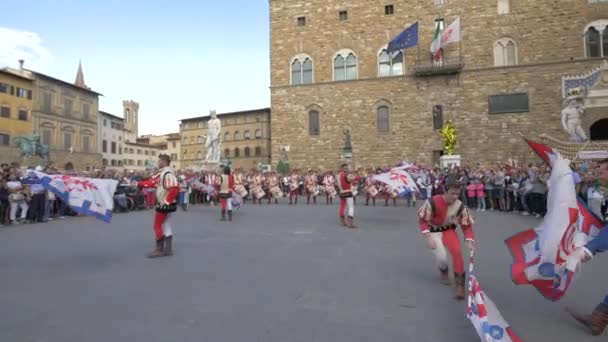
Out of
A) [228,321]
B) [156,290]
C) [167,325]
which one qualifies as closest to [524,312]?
[228,321]

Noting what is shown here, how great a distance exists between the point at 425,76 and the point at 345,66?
6474 millimetres

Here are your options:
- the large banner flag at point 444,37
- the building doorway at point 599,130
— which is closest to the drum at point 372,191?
the large banner flag at point 444,37

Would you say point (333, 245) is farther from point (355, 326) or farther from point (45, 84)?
point (45, 84)

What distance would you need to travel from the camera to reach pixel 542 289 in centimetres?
400

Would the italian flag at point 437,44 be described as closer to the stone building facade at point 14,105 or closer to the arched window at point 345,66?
the arched window at point 345,66

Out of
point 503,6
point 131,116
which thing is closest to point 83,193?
point 503,6

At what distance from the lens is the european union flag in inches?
1079

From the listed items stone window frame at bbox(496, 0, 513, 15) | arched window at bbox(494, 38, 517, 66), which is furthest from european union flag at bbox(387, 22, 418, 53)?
stone window frame at bbox(496, 0, 513, 15)

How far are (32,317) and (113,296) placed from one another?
3.05 feet

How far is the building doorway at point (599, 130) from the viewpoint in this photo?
1070 inches

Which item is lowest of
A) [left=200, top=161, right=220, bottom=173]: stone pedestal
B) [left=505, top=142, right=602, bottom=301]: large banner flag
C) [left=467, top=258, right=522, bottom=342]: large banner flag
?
[left=467, top=258, right=522, bottom=342]: large banner flag

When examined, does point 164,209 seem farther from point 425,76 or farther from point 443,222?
point 425,76

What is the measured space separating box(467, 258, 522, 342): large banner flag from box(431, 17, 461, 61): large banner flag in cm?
2664

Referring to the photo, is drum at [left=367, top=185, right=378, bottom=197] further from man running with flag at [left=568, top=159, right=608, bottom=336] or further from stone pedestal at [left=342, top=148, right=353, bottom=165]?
man running with flag at [left=568, top=159, right=608, bottom=336]
